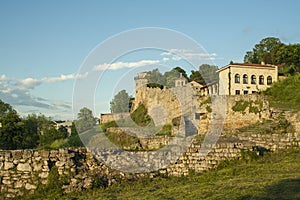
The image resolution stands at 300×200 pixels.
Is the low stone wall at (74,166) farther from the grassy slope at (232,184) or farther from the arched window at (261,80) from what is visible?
the arched window at (261,80)

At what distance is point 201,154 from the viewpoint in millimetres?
12336

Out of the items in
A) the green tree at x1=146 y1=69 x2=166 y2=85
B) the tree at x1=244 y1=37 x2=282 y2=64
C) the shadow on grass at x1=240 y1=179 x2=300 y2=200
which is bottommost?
the shadow on grass at x1=240 y1=179 x2=300 y2=200

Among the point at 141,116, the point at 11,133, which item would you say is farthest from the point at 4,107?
the point at 141,116

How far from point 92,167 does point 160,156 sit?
2.16 m

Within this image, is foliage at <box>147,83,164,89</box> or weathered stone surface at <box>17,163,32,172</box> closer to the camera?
weathered stone surface at <box>17,163,32,172</box>

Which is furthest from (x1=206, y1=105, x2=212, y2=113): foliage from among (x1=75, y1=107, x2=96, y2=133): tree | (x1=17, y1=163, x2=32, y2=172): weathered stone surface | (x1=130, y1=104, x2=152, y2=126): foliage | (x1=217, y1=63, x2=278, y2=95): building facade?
(x1=17, y1=163, x2=32, y2=172): weathered stone surface

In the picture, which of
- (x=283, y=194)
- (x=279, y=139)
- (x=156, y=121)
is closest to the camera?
(x=283, y=194)

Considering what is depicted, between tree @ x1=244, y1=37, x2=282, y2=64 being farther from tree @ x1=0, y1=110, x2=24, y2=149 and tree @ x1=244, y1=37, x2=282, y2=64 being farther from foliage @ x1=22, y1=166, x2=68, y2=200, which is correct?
foliage @ x1=22, y1=166, x2=68, y2=200

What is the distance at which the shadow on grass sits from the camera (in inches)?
293

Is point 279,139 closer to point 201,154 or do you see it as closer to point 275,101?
point 201,154

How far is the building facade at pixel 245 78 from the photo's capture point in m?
37.3

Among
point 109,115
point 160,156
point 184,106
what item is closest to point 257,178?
point 160,156

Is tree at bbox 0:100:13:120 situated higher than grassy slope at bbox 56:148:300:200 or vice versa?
tree at bbox 0:100:13:120

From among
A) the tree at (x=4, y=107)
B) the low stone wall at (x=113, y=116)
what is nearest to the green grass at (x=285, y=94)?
the low stone wall at (x=113, y=116)
